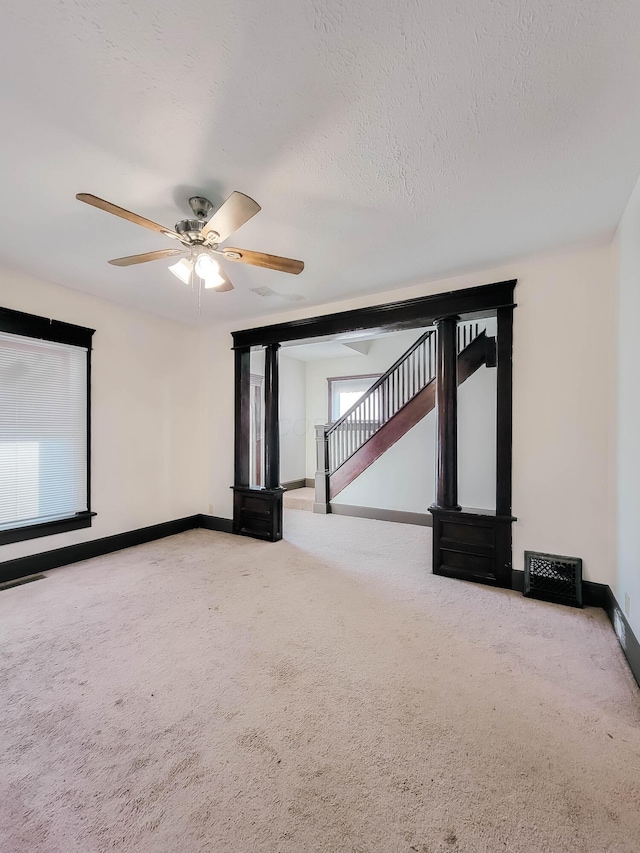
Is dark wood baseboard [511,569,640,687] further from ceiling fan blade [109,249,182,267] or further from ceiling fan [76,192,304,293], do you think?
ceiling fan blade [109,249,182,267]

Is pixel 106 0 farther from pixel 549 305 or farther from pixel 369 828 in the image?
pixel 549 305

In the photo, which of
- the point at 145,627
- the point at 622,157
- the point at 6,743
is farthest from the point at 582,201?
the point at 6,743

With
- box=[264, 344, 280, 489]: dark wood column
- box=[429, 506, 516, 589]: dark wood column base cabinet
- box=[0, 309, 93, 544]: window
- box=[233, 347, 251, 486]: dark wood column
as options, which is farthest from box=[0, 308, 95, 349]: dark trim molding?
box=[429, 506, 516, 589]: dark wood column base cabinet

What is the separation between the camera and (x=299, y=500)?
21.4ft

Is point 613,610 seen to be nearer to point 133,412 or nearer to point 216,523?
point 216,523

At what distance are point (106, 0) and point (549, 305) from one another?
302 cm

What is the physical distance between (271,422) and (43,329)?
2313 mm

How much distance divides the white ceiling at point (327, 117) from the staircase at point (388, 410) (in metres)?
2.27

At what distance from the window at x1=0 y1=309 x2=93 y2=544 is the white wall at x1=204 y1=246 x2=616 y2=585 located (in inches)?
149

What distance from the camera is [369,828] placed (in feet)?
3.97

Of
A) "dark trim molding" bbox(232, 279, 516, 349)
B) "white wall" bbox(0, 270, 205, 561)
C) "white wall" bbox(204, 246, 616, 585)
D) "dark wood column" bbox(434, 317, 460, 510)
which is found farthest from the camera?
"white wall" bbox(0, 270, 205, 561)

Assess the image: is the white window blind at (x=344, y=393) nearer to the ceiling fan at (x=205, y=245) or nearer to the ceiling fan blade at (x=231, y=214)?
the ceiling fan at (x=205, y=245)

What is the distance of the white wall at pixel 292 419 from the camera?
24.2 feet

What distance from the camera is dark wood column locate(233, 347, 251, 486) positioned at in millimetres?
4648
